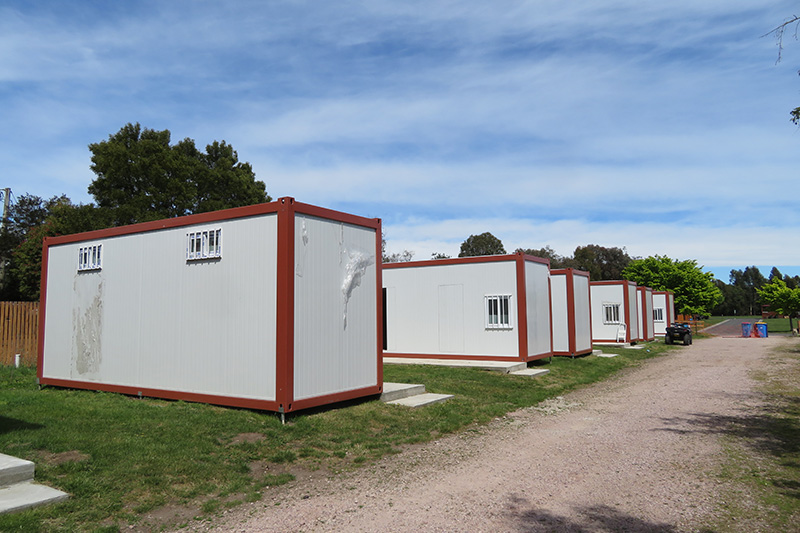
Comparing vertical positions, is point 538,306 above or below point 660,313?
above

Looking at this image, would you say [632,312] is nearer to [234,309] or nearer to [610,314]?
[610,314]

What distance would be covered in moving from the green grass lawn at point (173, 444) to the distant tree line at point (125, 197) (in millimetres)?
18650

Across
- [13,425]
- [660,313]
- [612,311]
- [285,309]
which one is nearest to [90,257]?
[13,425]

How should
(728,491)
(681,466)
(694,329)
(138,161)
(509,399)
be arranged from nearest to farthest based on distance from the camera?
1. (728,491)
2. (681,466)
3. (509,399)
4. (138,161)
5. (694,329)

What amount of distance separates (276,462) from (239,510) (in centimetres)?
159

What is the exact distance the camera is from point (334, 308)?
31.6 feet

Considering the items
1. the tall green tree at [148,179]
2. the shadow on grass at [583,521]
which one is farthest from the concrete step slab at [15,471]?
the tall green tree at [148,179]

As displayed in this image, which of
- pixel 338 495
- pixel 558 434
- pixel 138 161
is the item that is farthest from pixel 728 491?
pixel 138 161

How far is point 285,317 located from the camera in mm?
8539

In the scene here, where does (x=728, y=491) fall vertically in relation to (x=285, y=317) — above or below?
below

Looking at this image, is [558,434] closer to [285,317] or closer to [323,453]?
[323,453]

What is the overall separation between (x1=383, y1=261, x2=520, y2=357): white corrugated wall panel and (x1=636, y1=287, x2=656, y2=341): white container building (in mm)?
17490

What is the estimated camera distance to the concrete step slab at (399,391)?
10766 mm

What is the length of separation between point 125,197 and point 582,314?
24977 millimetres
